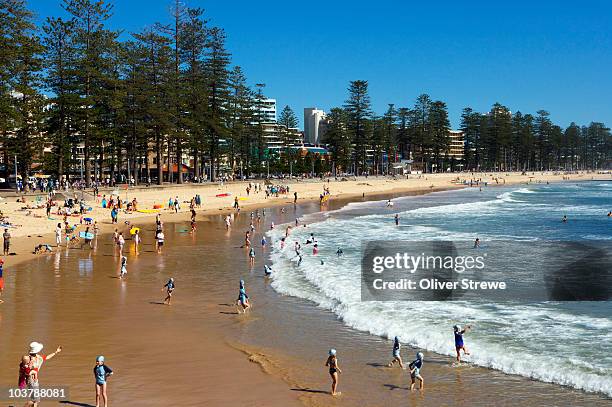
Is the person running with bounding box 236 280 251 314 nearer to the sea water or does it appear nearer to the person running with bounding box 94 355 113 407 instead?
the sea water

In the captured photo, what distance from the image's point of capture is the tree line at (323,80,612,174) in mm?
93750

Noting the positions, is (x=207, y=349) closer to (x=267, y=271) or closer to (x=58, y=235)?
(x=267, y=271)

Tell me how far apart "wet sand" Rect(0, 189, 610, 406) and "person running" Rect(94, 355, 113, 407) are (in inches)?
15.7

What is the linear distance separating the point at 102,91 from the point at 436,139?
276 ft

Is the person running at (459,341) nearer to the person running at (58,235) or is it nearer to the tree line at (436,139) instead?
the person running at (58,235)

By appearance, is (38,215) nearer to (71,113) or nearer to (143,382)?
(71,113)

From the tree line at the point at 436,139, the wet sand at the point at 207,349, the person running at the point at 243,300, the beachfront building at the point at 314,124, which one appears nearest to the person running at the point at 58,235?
the wet sand at the point at 207,349

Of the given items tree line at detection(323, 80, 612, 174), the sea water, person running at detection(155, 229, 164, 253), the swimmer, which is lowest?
the sea water

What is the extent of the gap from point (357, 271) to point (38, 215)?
2094 centimetres

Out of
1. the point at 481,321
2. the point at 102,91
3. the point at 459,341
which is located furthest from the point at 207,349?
the point at 102,91

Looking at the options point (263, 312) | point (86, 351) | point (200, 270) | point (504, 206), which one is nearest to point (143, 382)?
point (86, 351)

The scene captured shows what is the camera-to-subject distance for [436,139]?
116812mm

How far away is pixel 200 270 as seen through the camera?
69.6 feet

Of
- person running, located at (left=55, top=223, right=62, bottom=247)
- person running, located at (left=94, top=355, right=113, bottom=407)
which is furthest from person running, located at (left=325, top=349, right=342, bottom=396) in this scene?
person running, located at (left=55, top=223, right=62, bottom=247)
